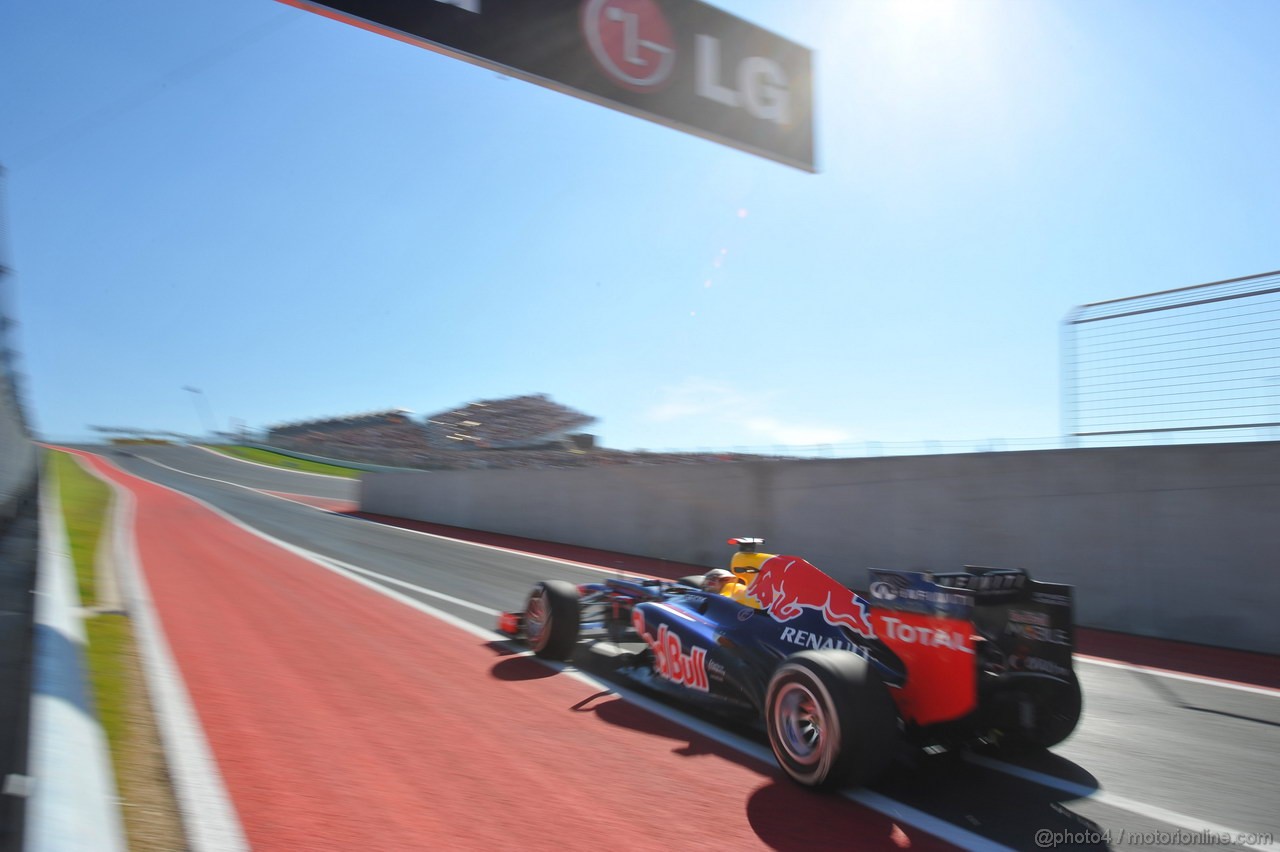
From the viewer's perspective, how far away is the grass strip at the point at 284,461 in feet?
166

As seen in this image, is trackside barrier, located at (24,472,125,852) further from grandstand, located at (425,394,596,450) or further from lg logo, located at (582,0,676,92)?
grandstand, located at (425,394,596,450)

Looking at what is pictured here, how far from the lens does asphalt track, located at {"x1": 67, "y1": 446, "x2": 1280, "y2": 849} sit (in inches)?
116

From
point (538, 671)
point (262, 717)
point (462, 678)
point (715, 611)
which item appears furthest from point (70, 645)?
point (715, 611)

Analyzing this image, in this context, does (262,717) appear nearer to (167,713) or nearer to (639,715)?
(167,713)

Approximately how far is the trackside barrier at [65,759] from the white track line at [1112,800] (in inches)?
151

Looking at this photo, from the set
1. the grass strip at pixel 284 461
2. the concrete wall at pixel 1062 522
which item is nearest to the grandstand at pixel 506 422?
the grass strip at pixel 284 461

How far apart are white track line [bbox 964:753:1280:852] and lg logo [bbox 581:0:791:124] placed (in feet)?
16.8

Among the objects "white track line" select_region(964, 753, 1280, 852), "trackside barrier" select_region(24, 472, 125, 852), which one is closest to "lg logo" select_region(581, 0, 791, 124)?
"white track line" select_region(964, 753, 1280, 852)

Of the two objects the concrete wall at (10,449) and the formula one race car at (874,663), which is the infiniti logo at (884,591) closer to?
the formula one race car at (874,663)

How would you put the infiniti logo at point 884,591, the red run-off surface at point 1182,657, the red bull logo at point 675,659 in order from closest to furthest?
1. the infiniti logo at point 884,591
2. the red bull logo at point 675,659
3. the red run-off surface at point 1182,657

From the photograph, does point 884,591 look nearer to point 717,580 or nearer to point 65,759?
point 717,580

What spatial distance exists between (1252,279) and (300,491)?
3671cm

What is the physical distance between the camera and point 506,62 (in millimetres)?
5141

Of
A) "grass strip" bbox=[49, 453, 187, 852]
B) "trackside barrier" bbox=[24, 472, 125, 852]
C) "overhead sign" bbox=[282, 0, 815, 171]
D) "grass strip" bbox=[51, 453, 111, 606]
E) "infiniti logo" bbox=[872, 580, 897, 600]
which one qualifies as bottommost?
"grass strip" bbox=[49, 453, 187, 852]
